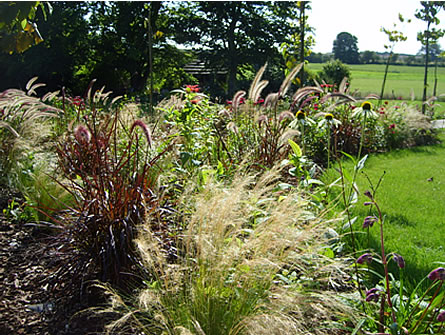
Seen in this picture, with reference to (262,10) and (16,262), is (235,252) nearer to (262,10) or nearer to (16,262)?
(16,262)

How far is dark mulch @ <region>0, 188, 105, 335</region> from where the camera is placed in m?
2.11

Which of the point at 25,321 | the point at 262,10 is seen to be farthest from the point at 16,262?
the point at 262,10

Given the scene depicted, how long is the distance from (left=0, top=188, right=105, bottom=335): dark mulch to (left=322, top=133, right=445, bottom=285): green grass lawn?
6.27ft

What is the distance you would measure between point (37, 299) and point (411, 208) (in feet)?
11.5

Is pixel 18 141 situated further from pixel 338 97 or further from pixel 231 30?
pixel 231 30

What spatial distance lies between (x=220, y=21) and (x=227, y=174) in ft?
77.0

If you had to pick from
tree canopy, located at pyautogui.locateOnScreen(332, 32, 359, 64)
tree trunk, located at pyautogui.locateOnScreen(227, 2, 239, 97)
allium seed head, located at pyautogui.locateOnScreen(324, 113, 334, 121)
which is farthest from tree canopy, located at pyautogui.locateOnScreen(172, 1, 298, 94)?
tree canopy, located at pyautogui.locateOnScreen(332, 32, 359, 64)

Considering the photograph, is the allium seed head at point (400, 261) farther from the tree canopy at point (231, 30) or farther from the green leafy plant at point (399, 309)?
the tree canopy at point (231, 30)

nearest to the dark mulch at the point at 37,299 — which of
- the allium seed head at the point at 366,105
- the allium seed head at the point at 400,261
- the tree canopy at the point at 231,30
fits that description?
the allium seed head at the point at 400,261

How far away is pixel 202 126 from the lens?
14.0 feet

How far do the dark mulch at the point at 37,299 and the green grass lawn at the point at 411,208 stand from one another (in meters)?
1.91

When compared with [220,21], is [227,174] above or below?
below

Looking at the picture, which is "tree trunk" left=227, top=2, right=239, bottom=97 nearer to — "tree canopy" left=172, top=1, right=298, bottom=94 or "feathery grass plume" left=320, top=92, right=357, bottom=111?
"tree canopy" left=172, top=1, right=298, bottom=94

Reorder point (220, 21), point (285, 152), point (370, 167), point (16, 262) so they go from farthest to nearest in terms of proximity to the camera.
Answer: point (220, 21), point (370, 167), point (285, 152), point (16, 262)
